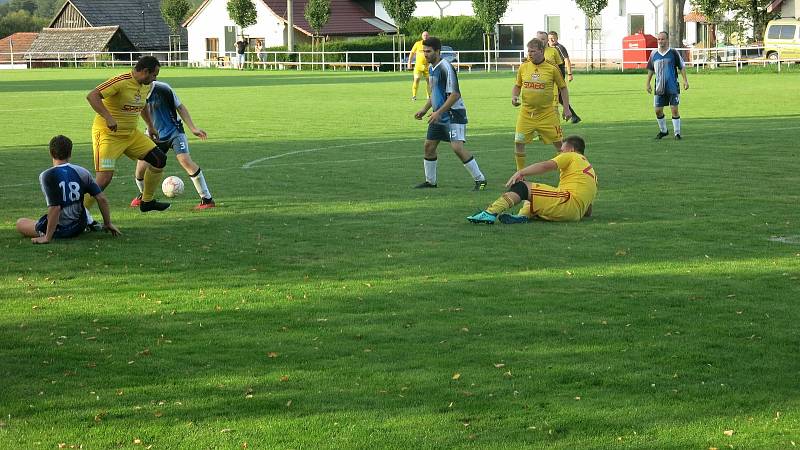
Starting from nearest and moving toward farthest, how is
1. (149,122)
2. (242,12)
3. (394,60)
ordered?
(149,122) < (394,60) < (242,12)

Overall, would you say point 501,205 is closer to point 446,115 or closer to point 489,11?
point 446,115

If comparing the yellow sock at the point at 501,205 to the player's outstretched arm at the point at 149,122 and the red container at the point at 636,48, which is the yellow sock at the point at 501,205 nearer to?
the player's outstretched arm at the point at 149,122

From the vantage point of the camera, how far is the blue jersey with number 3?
11.6 m

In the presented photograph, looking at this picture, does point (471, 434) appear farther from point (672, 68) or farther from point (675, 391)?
point (672, 68)

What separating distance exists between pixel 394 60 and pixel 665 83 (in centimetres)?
4586

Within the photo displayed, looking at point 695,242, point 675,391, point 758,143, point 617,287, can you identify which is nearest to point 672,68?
point 758,143

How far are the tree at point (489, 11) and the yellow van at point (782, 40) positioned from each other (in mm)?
19095

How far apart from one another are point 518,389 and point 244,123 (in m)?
21.6

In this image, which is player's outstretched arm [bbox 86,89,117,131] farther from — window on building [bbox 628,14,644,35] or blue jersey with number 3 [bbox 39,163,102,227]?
window on building [bbox 628,14,644,35]

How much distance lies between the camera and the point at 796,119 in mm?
25844

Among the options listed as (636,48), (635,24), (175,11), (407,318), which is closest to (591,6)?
(635,24)

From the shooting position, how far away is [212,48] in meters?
92.1

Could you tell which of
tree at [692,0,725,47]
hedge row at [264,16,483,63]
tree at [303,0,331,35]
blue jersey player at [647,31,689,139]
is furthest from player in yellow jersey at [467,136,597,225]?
tree at [303,0,331,35]

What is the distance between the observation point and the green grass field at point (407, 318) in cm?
621
